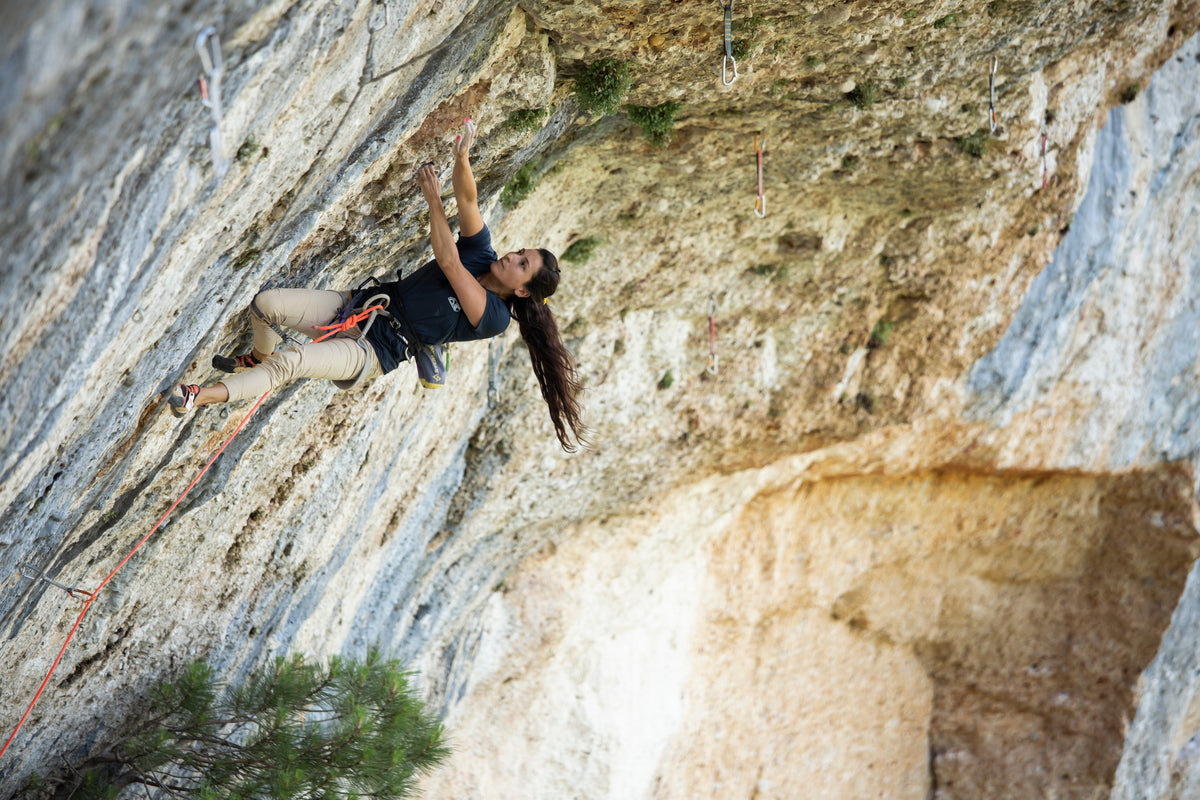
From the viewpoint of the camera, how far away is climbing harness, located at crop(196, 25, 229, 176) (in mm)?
2417

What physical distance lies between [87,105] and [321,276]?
6.66ft

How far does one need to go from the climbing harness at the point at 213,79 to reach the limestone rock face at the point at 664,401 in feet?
0.15

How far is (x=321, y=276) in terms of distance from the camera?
422 centimetres

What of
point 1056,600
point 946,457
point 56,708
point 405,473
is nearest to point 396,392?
point 405,473

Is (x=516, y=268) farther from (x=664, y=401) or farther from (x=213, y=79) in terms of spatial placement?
(x=664, y=401)

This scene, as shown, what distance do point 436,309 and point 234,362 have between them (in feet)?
2.57

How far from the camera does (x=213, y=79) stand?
8.30 ft

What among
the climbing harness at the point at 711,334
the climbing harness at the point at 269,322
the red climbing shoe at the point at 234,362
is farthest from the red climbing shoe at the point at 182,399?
the climbing harness at the point at 711,334

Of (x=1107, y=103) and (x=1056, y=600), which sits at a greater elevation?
(x=1107, y=103)

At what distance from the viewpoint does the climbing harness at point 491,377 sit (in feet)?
20.4

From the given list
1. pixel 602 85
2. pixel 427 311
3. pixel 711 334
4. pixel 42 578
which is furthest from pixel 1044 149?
pixel 42 578

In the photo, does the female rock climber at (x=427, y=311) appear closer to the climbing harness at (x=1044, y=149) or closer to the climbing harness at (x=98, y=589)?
the climbing harness at (x=98, y=589)

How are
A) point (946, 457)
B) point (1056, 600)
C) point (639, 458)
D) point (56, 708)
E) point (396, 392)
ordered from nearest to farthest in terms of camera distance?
point (56, 708)
point (396, 392)
point (639, 458)
point (946, 457)
point (1056, 600)

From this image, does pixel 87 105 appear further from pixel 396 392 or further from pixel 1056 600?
pixel 1056 600
